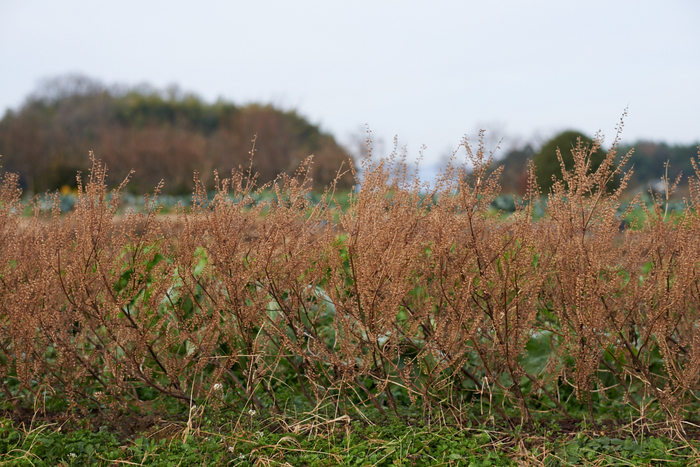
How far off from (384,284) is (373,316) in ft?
0.55

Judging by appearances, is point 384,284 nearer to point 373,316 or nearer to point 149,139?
point 373,316

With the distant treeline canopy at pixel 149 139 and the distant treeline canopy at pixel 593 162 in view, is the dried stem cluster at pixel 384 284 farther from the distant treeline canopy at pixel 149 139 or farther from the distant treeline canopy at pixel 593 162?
the distant treeline canopy at pixel 149 139

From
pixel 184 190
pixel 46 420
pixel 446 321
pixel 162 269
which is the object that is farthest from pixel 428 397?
pixel 184 190

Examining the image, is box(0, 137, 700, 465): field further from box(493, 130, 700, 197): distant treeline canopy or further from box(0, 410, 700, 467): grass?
box(493, 130, 700, 197): distant treeline canopy

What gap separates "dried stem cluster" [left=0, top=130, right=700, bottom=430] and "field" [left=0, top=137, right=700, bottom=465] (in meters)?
0.01

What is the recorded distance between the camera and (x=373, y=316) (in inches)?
106

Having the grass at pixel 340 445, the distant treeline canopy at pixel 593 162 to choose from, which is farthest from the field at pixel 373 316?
the distant treeline canopy at pixel 593 162

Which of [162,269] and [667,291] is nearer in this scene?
[667,291]

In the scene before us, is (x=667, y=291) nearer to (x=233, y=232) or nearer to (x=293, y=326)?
(x=293, y=326)

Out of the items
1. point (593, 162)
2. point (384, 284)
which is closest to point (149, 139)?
point (593, 162)

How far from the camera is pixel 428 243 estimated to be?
3088 mm

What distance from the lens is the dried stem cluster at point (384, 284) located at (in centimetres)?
275

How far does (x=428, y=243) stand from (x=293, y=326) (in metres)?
0.83

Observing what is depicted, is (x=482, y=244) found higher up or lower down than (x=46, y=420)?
higher up
